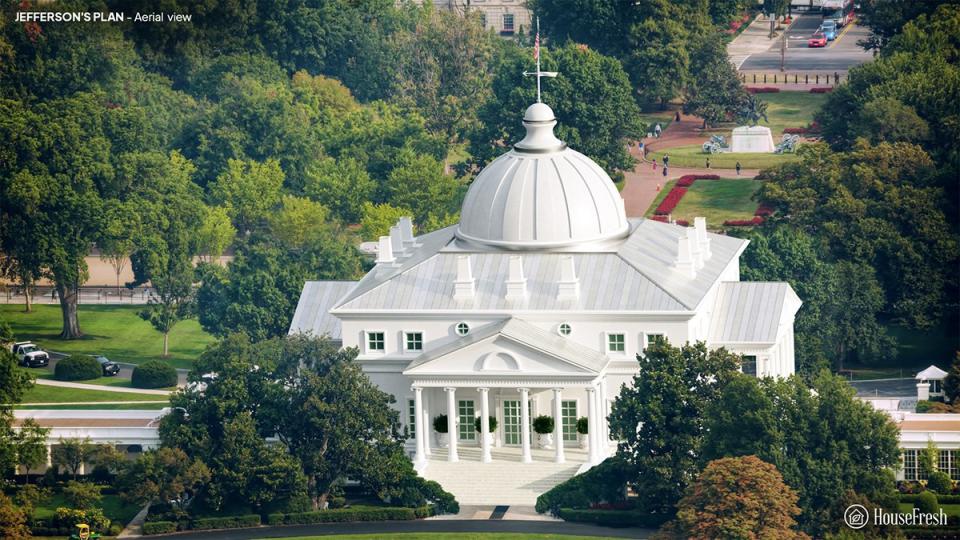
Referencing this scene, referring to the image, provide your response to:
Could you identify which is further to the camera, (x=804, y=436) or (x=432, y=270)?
(x=432, y=270)

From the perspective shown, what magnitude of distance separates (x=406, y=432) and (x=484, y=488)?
5.65m

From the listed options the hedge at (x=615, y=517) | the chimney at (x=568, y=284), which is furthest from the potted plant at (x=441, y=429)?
the hedge at (x=615, y=517)

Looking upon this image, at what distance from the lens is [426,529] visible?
188250mm

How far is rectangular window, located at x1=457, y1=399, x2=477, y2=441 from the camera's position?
19500cm

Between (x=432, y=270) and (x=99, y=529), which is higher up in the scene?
(x=432, y=270)

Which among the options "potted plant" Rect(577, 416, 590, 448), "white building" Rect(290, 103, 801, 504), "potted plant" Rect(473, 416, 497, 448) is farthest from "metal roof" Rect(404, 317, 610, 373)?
"potted plant" Rect(473, 416, 497, 448)

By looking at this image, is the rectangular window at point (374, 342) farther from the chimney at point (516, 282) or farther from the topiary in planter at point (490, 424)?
the chimney at point (516, 282)

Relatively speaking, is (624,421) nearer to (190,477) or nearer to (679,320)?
(679,320)

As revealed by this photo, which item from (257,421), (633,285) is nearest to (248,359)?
(257,421)

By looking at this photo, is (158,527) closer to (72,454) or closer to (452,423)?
(72,454)

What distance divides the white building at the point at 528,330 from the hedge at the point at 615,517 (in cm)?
401

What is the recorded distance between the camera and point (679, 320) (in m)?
194

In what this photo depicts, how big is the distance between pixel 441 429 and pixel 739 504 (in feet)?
76.1

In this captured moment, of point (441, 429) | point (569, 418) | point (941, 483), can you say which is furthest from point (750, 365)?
point (441, 429)
